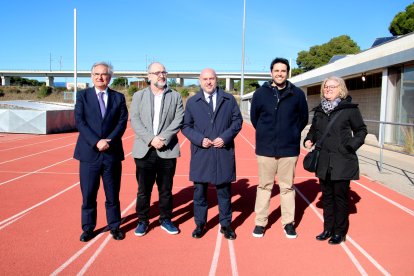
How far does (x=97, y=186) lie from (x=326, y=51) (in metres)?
57.5

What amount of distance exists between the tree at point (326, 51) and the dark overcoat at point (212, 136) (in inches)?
2124

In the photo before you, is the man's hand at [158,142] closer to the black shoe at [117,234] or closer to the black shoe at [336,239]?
the black shoe at [117,234]

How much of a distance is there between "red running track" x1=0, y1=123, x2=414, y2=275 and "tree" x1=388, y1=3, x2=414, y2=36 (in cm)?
3585

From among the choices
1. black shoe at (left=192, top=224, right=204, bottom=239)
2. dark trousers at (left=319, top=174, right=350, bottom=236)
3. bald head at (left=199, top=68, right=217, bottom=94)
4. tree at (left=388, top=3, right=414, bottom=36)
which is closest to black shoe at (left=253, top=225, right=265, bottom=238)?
black shoe at (left=192, top=224, right=204, bottom=239)

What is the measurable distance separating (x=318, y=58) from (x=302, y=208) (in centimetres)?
5700

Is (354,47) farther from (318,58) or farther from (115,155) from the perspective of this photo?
(115,155)

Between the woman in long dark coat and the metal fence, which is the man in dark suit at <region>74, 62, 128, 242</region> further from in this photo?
the metal fence

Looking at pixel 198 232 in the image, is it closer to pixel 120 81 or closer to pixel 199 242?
pixel 199 242

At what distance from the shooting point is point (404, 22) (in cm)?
3791

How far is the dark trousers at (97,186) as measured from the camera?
4.50 meters

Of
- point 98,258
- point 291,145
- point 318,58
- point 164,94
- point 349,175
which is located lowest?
point 98,258

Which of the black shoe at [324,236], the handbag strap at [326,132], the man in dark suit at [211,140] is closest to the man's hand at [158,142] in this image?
the man in dark suit at [211,140]

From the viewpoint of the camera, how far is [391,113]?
15.2m

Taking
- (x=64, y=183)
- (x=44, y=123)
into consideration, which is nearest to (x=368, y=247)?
(x=64, y=183)
